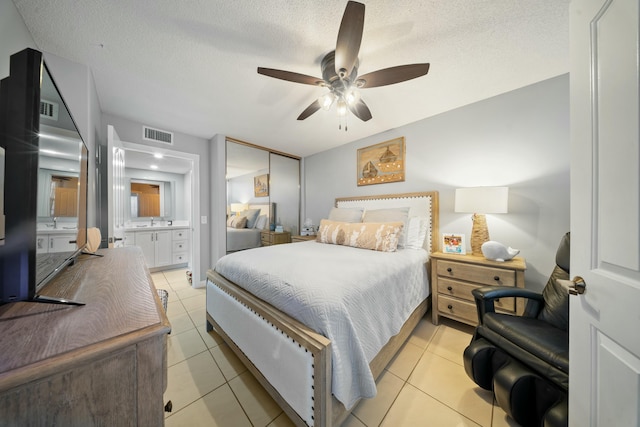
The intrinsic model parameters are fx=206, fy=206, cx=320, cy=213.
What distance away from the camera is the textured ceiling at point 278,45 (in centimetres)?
123

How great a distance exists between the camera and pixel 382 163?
3037 mm

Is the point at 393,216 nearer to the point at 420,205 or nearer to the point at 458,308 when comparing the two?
the point at 420,205

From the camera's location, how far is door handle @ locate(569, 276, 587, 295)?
785 millimetres

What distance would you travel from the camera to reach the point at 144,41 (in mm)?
1449

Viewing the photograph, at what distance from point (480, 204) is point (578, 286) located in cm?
133

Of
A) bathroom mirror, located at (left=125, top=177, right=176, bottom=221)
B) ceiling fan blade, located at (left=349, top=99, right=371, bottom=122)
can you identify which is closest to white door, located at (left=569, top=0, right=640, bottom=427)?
ceiling fan blade, located at (left=349, top=99, right=371, bottom=122)

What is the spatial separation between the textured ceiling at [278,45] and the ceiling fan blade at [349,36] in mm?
253

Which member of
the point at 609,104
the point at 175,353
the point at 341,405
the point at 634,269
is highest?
the point at 609,104

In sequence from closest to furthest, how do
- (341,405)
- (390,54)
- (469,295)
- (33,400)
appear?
1. (33,400)
2. (341,405)
3. (390,54)
4. (469,295)

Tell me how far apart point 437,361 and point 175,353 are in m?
2.18

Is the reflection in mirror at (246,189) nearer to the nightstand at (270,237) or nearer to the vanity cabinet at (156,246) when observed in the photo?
the nightstand at (270,237)

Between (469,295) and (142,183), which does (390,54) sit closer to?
(469,295)

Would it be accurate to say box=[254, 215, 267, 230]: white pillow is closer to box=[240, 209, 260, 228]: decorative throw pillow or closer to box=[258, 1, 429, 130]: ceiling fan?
box=[240, 209, 260, 228]: decorative throw pillow

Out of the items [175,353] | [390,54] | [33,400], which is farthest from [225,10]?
[175,353]
